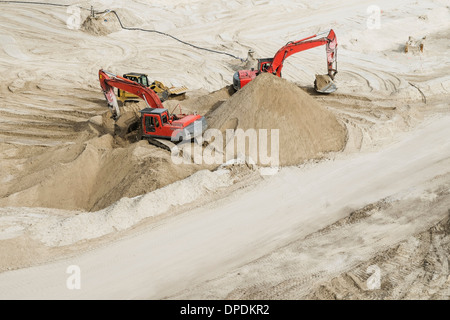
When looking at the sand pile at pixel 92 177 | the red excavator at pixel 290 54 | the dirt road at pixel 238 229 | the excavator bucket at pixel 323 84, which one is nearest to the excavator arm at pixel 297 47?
the red excavator at pixel 290 54

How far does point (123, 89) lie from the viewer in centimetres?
1553

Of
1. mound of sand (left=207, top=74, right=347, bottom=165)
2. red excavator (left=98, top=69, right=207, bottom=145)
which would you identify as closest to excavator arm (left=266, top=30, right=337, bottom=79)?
mound of sand (left=207, top=74, right=347, bottom=165)

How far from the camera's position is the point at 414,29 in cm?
2752

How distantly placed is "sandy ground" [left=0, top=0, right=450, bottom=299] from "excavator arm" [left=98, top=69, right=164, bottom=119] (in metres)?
1.17

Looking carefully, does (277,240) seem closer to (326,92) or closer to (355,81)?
(326,92)

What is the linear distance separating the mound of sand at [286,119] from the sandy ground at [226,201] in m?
0.13

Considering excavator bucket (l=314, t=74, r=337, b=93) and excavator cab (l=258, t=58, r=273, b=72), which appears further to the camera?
excavator cab (l=258, t=58, r=273, b=72)

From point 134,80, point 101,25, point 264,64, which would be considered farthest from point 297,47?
point 101,25

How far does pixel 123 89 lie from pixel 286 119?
583 cm

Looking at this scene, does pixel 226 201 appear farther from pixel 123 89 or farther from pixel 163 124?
pixel 123 89

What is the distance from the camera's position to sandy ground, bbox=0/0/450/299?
9062 mm

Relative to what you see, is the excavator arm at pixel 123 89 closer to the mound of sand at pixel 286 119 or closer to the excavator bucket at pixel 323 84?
the mound of sand at pixel 286 119

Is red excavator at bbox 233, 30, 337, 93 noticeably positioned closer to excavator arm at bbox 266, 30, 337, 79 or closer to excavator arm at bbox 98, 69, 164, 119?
excavator arm at bbox 266, 30, 337, 79
